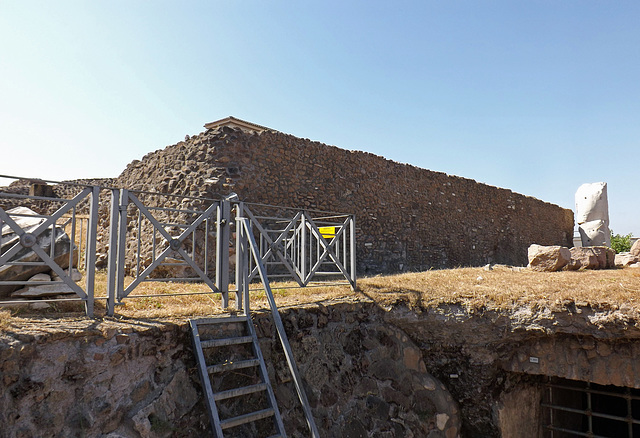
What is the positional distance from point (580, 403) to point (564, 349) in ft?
9.23

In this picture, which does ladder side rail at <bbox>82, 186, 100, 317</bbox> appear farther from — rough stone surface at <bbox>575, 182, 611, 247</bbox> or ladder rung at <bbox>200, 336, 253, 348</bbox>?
rough stone surface at <bbox>575, 182, 611, 247</bbox>

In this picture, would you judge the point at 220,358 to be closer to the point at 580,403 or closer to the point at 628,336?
the point at 628,336

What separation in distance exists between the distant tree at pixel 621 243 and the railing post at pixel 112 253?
2759cm

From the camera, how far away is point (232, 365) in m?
3.83

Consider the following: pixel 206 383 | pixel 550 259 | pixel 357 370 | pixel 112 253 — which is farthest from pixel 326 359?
pixel 550 259

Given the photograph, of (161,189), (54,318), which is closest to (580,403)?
(54,318)

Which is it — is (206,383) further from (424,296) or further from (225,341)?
(424,296)

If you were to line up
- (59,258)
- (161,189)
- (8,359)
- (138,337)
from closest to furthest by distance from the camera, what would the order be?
1. (8,359)
2. (138,337)
3. (59,258)
4. (161,189)

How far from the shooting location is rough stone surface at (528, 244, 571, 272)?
847cm

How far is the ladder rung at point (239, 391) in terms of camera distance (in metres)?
3.58

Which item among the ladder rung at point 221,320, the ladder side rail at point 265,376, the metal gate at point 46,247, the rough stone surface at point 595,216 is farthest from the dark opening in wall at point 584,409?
the rough stone surface at point 595,216

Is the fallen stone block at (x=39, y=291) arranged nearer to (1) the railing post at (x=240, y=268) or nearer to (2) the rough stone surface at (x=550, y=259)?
(1) the railing post at (x=240, y=268)

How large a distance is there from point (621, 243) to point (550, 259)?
71.3 ft

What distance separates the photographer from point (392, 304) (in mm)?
5656
